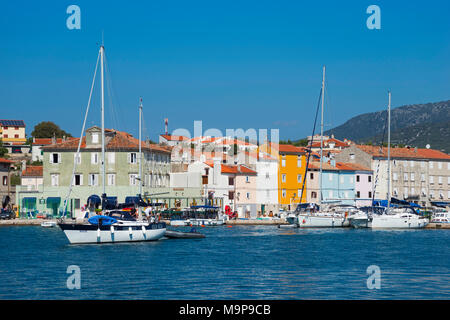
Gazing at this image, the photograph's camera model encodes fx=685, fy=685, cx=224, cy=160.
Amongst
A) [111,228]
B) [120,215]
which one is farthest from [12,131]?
[111,228]

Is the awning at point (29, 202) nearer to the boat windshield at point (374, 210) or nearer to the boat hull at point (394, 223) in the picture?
the boat windshield at point (374, 210)

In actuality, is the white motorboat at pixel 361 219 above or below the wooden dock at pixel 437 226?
above

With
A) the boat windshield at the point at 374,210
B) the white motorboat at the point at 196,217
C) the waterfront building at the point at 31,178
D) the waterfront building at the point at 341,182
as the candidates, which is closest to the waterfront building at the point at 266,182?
the waterfront building at the point at 341,182

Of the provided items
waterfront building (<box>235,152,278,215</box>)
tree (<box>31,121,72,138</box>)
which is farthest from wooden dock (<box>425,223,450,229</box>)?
tree (<box>31,121,72,138</box>)

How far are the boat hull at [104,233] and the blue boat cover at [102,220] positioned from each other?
13.3 inches

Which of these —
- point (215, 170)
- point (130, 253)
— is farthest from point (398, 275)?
point (215, 170)

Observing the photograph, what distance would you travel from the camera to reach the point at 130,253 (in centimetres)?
4434

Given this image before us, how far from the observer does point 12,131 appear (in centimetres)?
17412

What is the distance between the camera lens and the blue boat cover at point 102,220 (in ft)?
157

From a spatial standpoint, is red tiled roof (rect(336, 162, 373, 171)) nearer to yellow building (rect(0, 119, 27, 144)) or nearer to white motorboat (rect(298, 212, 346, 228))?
white motorboat (rect(298, 212, 346, 228))

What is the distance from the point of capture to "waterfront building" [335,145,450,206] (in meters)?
118

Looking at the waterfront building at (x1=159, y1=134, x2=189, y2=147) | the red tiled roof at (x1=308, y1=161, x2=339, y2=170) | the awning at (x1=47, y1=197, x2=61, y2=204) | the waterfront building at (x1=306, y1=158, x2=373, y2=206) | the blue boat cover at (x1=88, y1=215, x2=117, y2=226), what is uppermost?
the waterfront building at (x1=159, y1=134, x2=189, y2=147)
